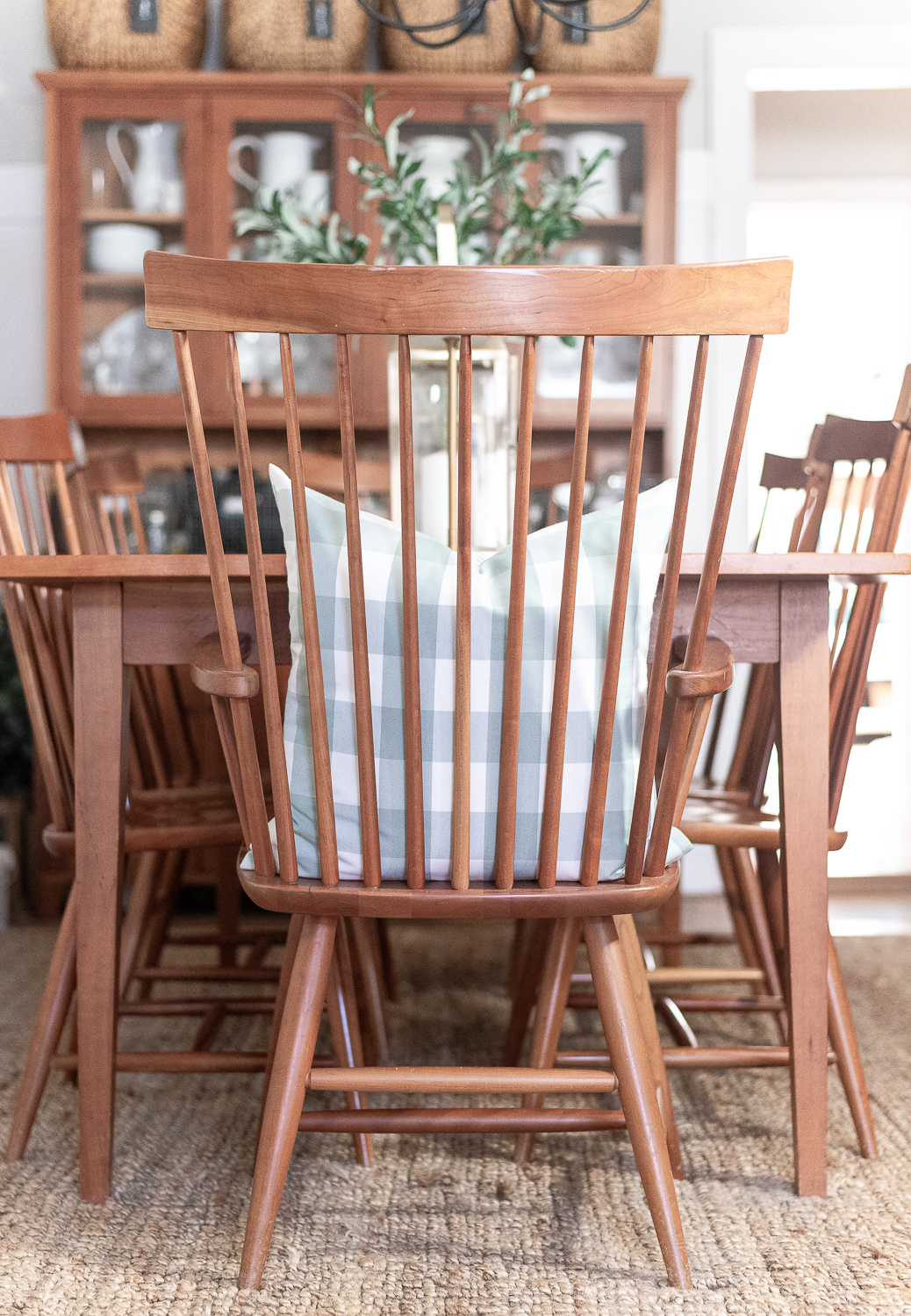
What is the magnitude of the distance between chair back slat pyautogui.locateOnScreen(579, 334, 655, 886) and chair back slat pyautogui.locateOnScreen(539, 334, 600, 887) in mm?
28

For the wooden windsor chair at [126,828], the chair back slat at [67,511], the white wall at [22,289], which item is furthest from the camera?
the white wall at [22,289]

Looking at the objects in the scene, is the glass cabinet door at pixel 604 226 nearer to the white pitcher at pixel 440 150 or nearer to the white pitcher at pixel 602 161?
the white pitcher at pixel 602 161

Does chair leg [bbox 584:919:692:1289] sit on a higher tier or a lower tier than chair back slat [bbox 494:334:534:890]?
lower

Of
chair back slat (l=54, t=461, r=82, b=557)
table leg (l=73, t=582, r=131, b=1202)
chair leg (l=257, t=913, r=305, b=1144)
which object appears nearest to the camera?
chair leg (l=257, t=913, r=305, b=1144)

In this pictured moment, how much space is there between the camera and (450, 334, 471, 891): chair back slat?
0.87 meters

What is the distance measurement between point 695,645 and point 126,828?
0.75 meters

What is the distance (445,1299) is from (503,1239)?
0.13 metres

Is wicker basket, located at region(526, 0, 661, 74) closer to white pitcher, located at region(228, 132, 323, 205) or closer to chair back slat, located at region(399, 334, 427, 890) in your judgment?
white pitcher, located at region(228, 132, 323, 205)

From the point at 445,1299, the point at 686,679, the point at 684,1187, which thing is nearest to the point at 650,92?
the point at 686,679

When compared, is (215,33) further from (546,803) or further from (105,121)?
(546,803)

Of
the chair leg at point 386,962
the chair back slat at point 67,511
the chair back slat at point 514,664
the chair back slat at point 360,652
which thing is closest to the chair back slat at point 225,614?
the chair back slat at point 360,652

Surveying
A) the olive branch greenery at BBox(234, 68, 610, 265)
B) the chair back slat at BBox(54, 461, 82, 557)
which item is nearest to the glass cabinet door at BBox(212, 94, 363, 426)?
the olive branch greenery at BBox(234, 68, 610, 265)

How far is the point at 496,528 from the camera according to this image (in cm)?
186

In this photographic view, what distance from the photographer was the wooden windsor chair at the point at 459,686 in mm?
872
